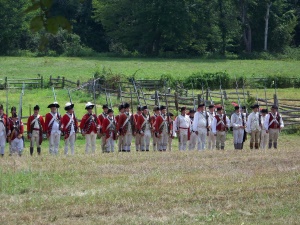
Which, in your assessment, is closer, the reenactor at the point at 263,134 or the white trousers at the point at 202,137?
the white trousers at the point at 202,137

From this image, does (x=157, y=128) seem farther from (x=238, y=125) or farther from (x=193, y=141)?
(x=238, y=125)

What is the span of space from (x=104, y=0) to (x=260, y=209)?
217 feet

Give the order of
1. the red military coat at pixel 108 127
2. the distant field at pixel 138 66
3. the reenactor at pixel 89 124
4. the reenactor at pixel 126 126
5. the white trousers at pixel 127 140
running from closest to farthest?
the reenactor at pixel 89 124, the red military coat at pixel 108 127, the reenactor at pixel 126 126, the white trousers at pixel 127 140, the distant field at pixel 138 66

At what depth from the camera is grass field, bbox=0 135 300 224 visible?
11.6 m

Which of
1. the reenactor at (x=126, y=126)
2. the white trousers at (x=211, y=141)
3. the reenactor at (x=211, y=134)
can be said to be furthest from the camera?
the white trousers at (x=211, y=141)

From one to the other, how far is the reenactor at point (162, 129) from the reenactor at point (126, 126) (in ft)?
2.89

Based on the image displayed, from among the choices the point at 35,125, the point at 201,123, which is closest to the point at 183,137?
the point at 201,123

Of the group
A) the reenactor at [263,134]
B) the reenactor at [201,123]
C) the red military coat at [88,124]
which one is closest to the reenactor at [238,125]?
the reenactor at [263,134]

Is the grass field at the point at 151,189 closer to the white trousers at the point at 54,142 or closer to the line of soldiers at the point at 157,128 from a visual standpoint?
the white trousers at the point at 54,142

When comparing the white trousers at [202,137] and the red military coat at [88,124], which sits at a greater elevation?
the red military coat at [88,124]

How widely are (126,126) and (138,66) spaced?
132 ft

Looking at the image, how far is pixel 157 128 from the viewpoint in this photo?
2409 cm

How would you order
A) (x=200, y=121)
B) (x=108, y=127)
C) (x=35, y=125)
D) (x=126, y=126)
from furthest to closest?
(x=200, y=121), (x=126, y=126), (x=108, y=127), (x=35, y=125)

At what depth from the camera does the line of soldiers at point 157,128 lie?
22.2 metres
